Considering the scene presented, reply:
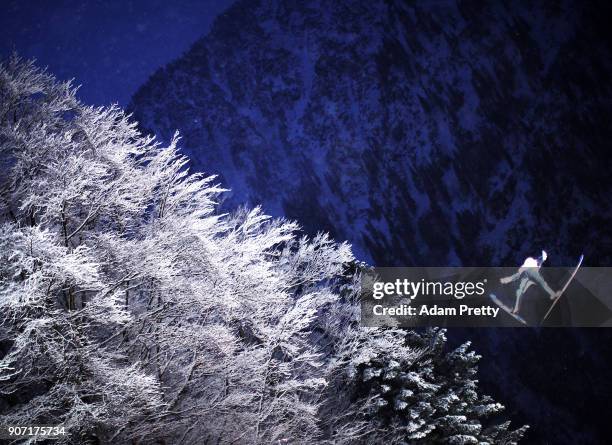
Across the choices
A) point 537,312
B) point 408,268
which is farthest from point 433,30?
point 537,312

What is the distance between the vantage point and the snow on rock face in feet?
70.4

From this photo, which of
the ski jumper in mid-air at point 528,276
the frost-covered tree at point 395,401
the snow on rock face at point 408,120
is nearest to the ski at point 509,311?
the ski jumper in mid-air at point 528,276

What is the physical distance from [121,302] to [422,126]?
20.1m

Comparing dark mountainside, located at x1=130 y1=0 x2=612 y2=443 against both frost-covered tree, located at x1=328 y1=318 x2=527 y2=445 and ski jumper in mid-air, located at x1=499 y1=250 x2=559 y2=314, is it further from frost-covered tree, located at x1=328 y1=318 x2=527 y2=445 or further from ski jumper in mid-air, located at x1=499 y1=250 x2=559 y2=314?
frost-covered tree, located at x1=328 y1=318 x2=527 y2=445

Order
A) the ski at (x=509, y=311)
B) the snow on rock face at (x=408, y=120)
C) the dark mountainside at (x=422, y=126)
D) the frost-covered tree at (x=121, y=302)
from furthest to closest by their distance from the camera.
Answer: the snow on rock face at (x=408, y=120) < the dark mountainside at (x=422, y=126) < the ski at (x=509, y=311) < the frost-covered tree at (x=121, y=302)

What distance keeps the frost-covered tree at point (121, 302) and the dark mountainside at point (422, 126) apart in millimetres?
12632

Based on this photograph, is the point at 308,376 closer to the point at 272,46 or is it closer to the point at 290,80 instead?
the point at 290,80

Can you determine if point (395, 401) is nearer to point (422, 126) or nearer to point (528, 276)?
point (528, 276)

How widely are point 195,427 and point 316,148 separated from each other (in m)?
17.4

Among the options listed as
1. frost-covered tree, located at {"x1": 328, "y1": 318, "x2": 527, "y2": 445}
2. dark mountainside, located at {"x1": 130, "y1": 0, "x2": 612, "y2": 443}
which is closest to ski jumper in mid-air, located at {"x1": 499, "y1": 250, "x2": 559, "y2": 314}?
dark mountainside, located at {"x1": 130, "y1": 0, "x2": 612, "y2": 443}

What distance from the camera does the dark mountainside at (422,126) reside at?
69.2 ft

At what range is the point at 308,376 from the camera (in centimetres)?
957

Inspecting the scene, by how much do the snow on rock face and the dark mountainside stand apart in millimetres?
69

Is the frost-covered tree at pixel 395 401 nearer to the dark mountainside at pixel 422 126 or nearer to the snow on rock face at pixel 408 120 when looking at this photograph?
the dark mountainside at pixel 422 126
